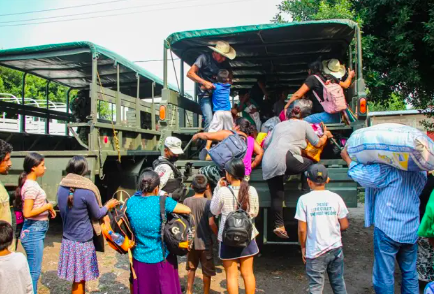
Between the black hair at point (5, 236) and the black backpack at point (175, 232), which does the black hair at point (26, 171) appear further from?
the black backpack at point (175, 232)

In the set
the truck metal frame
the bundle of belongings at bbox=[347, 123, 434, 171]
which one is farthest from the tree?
the bundle of belongings at bbox=[347, 123, 434, 171]

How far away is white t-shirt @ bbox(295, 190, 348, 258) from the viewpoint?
9.22 feet

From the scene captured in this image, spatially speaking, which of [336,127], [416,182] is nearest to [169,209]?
[416,182]

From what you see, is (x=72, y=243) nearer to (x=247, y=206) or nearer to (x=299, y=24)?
(x=247, y=206)

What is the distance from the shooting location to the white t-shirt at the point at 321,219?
2.81 metres

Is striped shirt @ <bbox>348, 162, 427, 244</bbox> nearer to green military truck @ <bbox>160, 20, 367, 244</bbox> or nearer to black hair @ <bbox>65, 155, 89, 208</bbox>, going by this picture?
green military truck @ <bbox>160, 20, 367, 244</bbox>

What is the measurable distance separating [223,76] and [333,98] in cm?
147

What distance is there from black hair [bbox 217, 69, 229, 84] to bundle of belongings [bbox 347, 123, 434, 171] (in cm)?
223

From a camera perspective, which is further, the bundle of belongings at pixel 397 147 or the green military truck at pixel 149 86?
the green military truck at pixel 149 86

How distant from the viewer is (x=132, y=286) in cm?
280

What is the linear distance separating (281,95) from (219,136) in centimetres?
264

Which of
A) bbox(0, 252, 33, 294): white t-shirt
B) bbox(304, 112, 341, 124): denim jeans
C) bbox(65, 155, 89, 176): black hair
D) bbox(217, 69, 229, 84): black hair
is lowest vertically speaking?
bbox(0, 252, 33, 294): white t-shirt

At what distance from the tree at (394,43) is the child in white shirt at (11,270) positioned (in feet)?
23.6

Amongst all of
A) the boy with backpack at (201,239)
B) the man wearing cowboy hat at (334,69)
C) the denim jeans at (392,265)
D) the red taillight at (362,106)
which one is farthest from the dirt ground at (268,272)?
the man wearing cowboy hat at (334,69)
